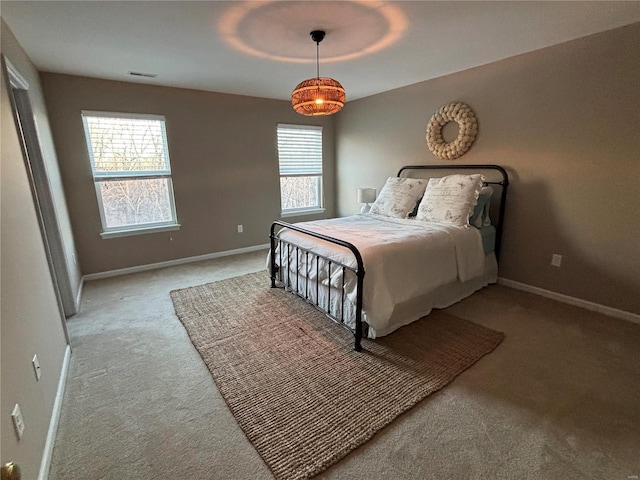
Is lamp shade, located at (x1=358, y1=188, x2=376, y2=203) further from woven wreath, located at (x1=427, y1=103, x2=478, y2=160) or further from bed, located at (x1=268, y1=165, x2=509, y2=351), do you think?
woven wreath, located at (x1=427, y1=103, x2=478, y2=160)

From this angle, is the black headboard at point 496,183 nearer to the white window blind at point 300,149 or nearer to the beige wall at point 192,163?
the white window blind at point 300,149

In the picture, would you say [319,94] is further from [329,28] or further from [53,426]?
[53,426]

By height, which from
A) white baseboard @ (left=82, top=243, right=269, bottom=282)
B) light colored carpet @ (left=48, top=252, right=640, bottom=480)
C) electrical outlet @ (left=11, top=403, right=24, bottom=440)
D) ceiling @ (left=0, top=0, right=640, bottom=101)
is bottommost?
light colored carpet @ (left=48, top=252, right=640, bottom=480)

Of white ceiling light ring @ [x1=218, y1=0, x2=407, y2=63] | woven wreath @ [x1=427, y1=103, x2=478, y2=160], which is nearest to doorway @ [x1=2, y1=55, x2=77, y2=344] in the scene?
white ceiling light ring @ [x1=218, y1=0, x2=407, y2=63]

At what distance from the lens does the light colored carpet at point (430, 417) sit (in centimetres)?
139

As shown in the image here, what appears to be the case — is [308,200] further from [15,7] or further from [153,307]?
[15,7]

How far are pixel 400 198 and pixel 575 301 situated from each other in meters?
1.96

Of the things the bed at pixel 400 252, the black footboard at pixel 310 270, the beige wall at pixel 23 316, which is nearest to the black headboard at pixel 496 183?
the bed at pixel 400 252

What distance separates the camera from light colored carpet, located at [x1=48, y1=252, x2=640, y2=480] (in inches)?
54.6

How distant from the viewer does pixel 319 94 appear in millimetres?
2357

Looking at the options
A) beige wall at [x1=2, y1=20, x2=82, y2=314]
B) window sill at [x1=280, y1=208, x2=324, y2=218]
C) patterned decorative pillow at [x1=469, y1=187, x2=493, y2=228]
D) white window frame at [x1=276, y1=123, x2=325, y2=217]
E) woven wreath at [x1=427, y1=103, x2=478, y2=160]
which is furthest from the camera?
window sill at [x1=280, y1=208, x2=324, y2=218]

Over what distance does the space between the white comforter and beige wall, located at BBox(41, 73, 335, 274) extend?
5.82 ft

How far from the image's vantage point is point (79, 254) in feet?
11.9

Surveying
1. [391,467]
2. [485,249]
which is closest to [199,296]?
[391,467]
